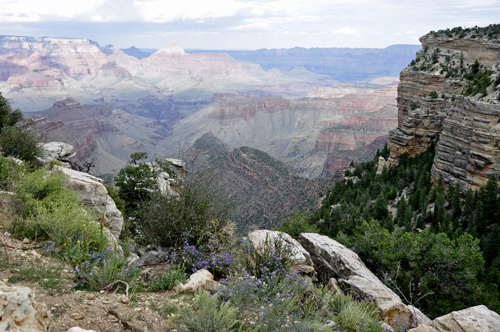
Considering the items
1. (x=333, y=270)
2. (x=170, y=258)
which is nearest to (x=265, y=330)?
(x=170, y=258)

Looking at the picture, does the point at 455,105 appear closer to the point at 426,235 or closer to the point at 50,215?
the point at 426,235

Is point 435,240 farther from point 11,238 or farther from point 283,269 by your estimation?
point 11,238

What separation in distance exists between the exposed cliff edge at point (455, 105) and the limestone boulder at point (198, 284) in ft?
57.4

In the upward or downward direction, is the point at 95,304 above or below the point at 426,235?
above

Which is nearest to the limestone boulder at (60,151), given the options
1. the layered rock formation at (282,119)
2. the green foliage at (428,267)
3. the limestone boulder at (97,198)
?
the limestone boulder at (97,198)

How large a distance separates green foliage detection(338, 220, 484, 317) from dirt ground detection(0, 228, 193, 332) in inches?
318

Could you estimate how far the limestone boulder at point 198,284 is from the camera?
5.45m

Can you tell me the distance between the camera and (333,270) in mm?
8406

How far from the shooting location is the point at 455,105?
20562mm

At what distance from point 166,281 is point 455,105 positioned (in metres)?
22.2

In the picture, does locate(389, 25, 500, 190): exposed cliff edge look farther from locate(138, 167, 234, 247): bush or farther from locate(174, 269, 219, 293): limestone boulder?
locate(174, 269, 219, 293): limestone boulder

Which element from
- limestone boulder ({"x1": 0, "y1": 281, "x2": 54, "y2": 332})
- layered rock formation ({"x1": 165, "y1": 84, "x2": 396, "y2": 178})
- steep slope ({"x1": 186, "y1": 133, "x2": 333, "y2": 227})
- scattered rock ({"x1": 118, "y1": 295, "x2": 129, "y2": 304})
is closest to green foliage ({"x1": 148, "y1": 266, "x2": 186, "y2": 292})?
scattered rock ({"x1": 118, "y1": 295, "x2": 129, "y2": 304})

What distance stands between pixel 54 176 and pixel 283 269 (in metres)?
6.53

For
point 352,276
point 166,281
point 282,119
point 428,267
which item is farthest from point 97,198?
point 282,119
